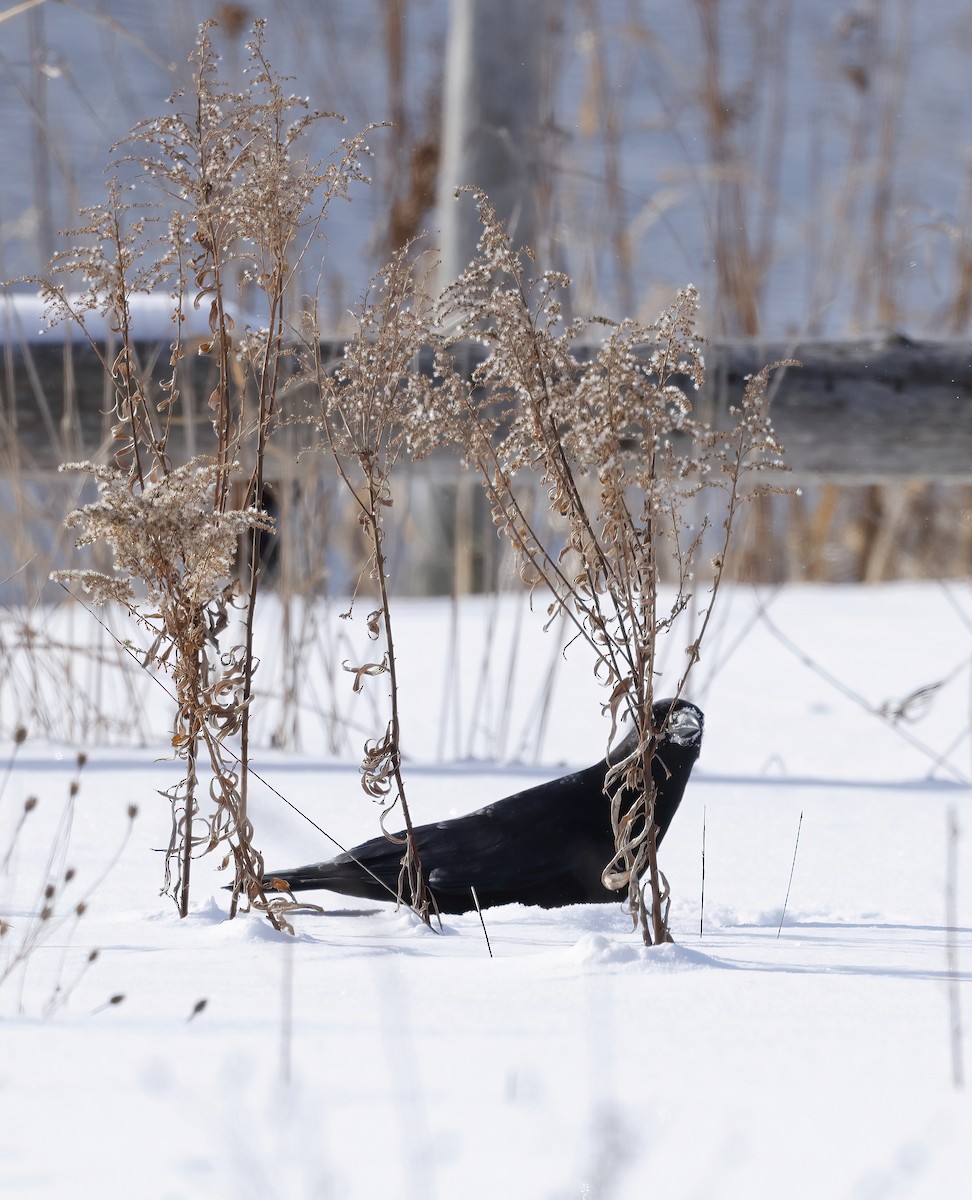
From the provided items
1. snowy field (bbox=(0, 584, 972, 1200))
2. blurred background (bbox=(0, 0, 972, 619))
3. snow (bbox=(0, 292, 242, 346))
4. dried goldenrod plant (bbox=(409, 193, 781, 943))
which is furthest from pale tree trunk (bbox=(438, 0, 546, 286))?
dried goldenrod plant (bbox=(409, 193, 781, 943))

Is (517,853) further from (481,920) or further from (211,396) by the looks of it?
(211,396)

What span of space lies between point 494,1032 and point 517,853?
50cm

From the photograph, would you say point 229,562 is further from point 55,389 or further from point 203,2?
point 203,2

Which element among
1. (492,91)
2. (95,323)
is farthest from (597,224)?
(492,91)

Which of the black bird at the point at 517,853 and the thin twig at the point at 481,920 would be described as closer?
the thin twig at the point at 481,920

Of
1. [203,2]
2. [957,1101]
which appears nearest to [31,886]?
[957,1101]

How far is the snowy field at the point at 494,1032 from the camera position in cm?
81

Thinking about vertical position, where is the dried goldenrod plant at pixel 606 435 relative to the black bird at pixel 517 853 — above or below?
above

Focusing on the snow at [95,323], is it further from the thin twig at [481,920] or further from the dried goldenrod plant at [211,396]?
the thin twig at [481,920]

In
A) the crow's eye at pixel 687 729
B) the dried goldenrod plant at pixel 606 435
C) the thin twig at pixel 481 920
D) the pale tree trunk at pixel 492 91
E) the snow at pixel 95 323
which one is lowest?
the thin twig at pixel 481 920

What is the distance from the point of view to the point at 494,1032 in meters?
1.05

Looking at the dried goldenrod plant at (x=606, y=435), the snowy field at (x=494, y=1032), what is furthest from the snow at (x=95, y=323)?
the dried goldenrod plant at (x=606, y=435)

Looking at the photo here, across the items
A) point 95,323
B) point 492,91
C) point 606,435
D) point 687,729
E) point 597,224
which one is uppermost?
point 492,91

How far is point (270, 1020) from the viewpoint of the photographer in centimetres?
107
